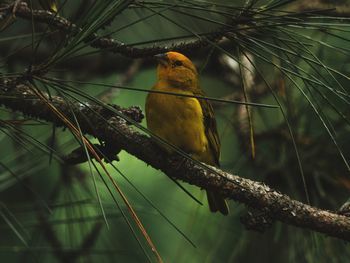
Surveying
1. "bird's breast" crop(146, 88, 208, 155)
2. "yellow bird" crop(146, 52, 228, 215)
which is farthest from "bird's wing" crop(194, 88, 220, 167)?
"bird's breast" crop(146, 88, 208, 155)

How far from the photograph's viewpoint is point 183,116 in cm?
307

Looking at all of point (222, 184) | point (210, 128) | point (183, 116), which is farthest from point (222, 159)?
point (222, 184)

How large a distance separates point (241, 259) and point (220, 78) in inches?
50.8

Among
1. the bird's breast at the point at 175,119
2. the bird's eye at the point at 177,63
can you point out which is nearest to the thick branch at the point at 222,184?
the bird's breast at the point at 175,119

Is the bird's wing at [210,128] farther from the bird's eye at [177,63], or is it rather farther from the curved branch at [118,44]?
the curved branch at [118,44]

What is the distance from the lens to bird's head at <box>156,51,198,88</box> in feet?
11.0

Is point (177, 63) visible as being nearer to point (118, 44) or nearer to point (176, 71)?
point (176, 71)

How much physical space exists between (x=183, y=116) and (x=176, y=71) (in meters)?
0.43

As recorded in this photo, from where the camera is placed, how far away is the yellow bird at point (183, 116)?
303cm

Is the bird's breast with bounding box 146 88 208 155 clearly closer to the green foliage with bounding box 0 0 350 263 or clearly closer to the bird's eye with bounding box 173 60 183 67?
the green foliage with bounding box 0 0 350 263

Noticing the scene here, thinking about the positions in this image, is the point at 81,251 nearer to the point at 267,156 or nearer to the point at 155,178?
the point at 267,156

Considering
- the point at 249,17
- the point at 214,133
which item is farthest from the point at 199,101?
the point at 249,17

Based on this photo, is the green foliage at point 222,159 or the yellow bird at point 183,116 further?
the yellow bird at point 183,116

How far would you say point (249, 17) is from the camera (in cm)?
204
